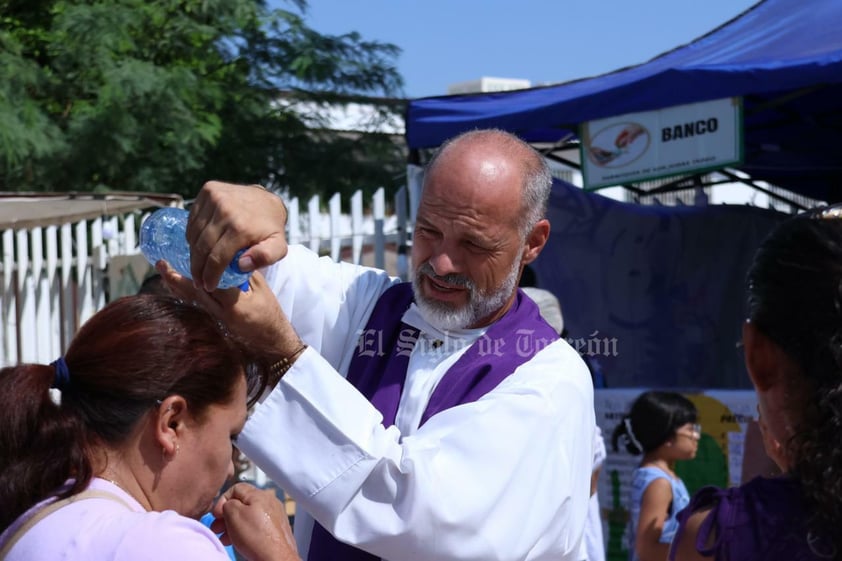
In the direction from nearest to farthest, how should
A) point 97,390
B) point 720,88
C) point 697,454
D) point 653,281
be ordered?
1. point 97,390
2. point 720,88
3. point 697,454
4. point 653,281

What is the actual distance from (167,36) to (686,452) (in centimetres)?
711

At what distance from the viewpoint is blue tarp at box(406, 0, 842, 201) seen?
4668mm

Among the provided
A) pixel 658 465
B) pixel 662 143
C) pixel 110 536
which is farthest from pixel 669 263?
pixel 110 536

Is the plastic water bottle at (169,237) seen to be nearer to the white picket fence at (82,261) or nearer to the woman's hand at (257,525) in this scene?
the woman's hand at (257,525)

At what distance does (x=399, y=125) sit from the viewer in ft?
32.8

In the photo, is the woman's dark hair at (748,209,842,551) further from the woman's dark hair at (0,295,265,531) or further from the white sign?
the white sign

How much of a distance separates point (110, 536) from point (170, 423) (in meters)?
0.24

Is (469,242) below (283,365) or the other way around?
the other way around

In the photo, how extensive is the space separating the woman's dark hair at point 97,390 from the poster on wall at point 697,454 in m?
3.42

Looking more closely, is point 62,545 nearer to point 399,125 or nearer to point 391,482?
point 391,482

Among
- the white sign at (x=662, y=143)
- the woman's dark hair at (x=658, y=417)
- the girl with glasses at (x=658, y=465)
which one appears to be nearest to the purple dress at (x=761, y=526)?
the girl with glasses at (x=658, y=465)

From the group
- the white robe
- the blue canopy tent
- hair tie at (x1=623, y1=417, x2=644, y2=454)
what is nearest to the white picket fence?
the blue canopy tent

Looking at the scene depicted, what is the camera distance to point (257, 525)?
1716 millimetres

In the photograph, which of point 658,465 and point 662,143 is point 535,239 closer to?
point 658,465
